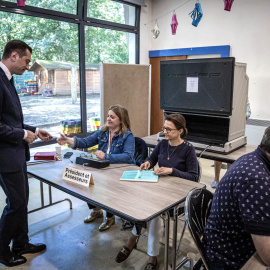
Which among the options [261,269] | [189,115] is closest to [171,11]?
[189,115]

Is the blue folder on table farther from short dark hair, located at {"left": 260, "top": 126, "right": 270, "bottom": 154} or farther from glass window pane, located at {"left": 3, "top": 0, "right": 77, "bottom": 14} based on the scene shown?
glass window pane, located at {"left": 3, "top": 0, "right": 77, "bottom": 14}

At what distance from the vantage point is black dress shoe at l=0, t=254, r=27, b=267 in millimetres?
2055

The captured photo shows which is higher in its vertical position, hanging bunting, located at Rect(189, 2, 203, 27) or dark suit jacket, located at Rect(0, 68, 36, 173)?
hanging bunting, located at Rect(189, 2, 203, 27)

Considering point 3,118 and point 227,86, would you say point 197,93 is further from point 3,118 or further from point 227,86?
point 3,118

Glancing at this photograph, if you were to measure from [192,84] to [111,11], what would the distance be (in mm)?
2993

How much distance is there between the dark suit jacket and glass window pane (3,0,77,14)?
7.44 ft

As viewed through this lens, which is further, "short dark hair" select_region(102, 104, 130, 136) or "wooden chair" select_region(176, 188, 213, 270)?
"short dark hair" select_region(102, 104, 130, 136)

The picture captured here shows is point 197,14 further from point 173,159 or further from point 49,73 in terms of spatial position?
point 173,159

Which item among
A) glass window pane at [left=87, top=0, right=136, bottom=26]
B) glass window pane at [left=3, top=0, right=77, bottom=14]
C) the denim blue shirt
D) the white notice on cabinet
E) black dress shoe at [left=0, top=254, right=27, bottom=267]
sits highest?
glass window pane at [left=87, top=0, right=136, bottom=26]

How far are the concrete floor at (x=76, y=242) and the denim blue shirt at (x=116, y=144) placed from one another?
70cm

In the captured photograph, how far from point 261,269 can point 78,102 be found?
158 inches

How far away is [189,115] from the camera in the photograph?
2645 millimetres

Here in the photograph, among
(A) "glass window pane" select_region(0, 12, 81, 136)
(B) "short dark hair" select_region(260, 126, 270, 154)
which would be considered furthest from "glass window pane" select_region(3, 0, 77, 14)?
(B) "short dark hair" select_region(260, 126, 270, 154)

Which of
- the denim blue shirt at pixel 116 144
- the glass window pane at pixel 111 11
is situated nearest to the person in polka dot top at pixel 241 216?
the denim blue shirt at pixel 116 144
